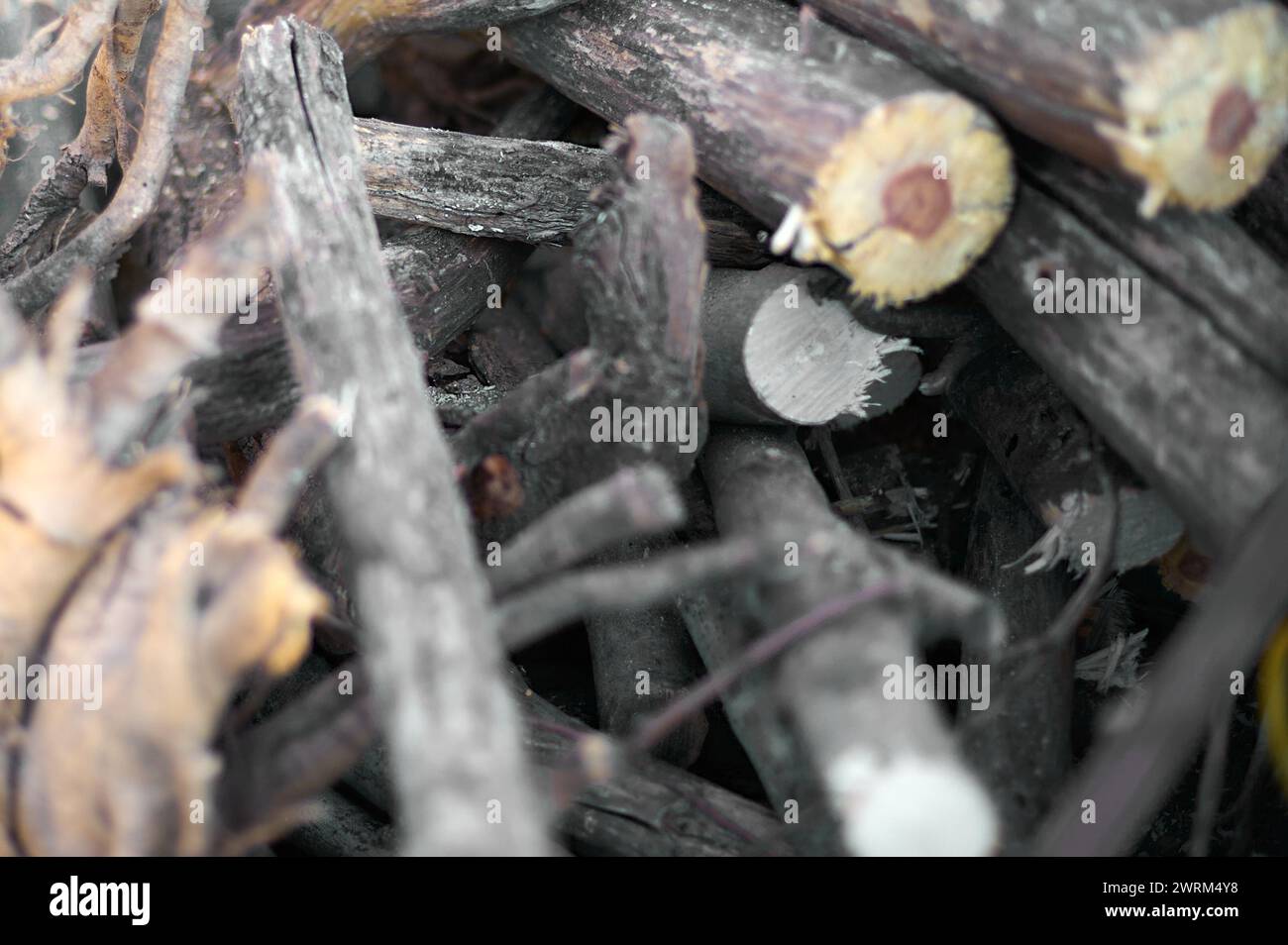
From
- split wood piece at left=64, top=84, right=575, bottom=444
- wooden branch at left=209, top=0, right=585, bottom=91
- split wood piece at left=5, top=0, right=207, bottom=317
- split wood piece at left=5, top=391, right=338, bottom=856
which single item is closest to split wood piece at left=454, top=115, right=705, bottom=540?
split wood piece at left=64, top=84, right=575, bottom=444

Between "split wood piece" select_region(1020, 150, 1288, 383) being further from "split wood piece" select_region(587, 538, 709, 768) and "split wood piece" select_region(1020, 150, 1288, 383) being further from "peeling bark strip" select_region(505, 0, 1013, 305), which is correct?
"split wood piece" select_region(587, 538, 709, 768)

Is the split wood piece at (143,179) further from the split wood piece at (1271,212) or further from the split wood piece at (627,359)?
the split wood piece at (1271,212)

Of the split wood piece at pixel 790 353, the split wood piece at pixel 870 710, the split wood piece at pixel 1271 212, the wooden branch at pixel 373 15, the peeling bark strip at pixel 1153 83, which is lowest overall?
the split wood piece at pixel 870 710

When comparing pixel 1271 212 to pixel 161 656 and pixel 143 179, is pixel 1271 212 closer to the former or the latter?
pixel 161 656

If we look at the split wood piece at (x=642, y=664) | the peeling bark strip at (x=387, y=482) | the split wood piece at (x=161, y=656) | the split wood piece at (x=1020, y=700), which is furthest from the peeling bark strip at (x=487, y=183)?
the split wood piece at (x=161, y=656)

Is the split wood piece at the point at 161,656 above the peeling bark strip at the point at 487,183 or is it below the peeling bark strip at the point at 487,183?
below

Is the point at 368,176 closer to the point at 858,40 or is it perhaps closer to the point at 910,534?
the point at 858,40
